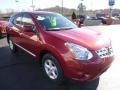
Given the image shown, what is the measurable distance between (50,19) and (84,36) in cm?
144

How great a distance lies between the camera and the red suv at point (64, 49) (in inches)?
169

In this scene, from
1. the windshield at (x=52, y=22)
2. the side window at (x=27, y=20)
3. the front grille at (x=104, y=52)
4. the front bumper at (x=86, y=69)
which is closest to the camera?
the front bumper at (x=86, y=69)

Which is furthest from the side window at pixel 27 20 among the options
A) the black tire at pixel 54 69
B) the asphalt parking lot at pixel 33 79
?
the asphalt parking lot at pixel 33 79

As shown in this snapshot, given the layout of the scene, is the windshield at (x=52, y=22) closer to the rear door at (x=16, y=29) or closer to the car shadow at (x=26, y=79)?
the rear door at (x=16, y=29)

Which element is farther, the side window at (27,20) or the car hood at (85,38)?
the side window at (27,20)

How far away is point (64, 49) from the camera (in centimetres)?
446

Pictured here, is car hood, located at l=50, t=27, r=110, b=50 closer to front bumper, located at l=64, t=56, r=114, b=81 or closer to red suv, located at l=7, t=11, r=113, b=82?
red suv, located at l=7, t=11, r=113, b=82

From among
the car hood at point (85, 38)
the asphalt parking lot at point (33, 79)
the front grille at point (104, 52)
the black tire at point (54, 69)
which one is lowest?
the asphalt parking lot at point (33, 79)

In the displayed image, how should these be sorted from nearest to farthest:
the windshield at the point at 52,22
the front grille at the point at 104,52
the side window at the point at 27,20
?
the front grille at the point at 104,52 < the windshield at the point at 52,22 < the side window at the point at 27,20

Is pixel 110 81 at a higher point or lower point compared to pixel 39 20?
lower

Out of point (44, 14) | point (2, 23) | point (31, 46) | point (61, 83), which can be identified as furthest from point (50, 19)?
point (2, 23)

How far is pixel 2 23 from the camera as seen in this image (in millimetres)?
11766

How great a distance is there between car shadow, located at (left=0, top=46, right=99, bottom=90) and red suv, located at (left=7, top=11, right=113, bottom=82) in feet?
0.77

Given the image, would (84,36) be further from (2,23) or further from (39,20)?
(2,23)
